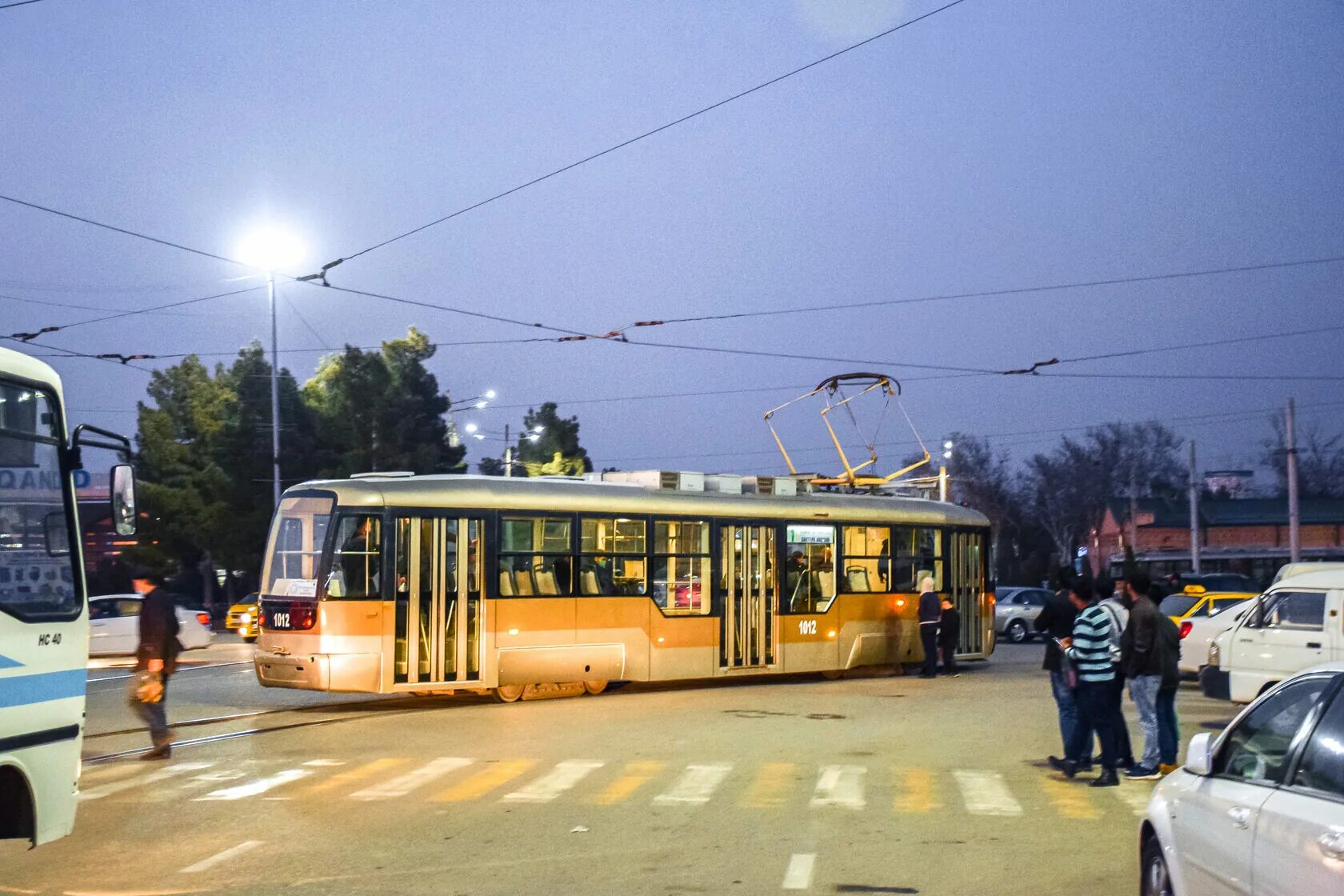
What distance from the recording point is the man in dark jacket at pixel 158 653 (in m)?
13.1

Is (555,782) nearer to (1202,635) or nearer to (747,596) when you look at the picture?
(747,596)

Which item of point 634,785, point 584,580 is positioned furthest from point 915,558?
point 634,785

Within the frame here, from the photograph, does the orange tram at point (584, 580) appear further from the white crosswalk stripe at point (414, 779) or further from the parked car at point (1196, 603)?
the white crosswalk stripe at point (414, 779)

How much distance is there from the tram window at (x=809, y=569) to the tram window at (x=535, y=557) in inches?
165

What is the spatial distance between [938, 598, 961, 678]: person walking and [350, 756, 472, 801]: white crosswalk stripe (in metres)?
12.3

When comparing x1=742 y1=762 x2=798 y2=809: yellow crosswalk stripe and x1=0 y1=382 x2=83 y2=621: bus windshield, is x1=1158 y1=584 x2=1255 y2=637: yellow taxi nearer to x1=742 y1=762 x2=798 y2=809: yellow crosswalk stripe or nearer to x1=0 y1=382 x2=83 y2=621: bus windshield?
x1=742 y1=762 x2=798 y2=809: yellow crosswalk stripe

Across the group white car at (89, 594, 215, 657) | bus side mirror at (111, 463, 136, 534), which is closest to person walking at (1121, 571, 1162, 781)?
bus side mirror at (111, 463, 136, 534)

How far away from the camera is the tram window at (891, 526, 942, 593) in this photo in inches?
938

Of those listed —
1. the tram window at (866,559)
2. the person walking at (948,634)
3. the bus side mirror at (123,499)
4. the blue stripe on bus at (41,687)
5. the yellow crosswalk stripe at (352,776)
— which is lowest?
the yellow crosswalk stripe at (352,776)

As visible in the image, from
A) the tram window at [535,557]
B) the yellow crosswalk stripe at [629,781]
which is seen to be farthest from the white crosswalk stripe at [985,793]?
the tram window at [535,557]

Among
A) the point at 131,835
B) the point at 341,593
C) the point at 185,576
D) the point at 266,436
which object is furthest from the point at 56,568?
the point at 185,576

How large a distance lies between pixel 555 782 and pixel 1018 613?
28270 mm

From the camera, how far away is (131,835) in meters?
9.43

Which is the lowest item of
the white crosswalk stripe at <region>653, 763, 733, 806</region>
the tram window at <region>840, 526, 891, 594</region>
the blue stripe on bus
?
the white crosswalk stripe at <region>653, 763, 733, 806</region>
